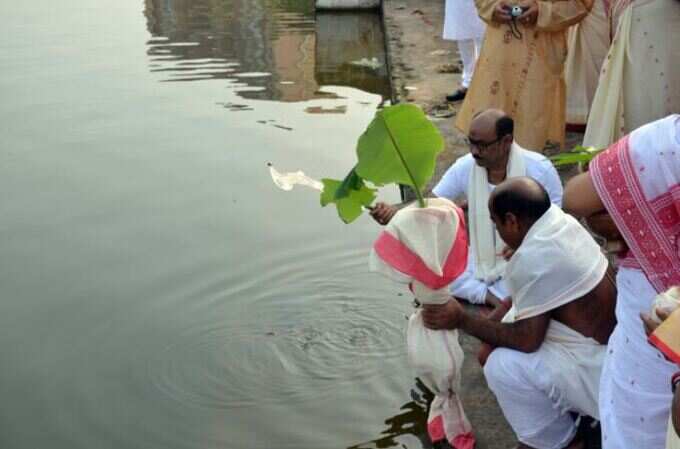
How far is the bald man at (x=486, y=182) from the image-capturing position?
4.50 metres

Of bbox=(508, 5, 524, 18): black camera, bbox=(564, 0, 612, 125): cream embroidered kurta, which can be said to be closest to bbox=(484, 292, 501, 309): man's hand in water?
bbox=(508, 5, 524, 18): black camera

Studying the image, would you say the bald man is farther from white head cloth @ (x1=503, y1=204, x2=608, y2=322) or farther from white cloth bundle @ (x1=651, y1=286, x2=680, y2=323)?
white cloth bundle @ (x1=651, y1=286, x2=680, y2=323)

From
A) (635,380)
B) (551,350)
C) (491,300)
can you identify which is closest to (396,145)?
(551,350)

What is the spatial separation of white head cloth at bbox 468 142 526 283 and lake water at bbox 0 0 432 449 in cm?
56

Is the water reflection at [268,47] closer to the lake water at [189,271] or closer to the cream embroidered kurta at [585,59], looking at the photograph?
the lake water at [189,271]

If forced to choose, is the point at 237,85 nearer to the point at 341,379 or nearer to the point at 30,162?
the point at 30,162

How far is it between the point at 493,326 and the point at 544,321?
0.18 metres

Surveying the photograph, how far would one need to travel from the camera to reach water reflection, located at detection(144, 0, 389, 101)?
11.2 m

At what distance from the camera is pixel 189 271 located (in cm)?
612

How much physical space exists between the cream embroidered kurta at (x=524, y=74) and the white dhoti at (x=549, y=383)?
2.74 meters

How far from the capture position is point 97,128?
922 centimetres

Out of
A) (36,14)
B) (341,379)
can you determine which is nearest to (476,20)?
(341,379)

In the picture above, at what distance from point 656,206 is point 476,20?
5.78 m

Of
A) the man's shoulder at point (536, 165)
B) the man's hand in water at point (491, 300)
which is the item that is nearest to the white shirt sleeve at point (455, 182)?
the man's shoulder at point (536, 165)
